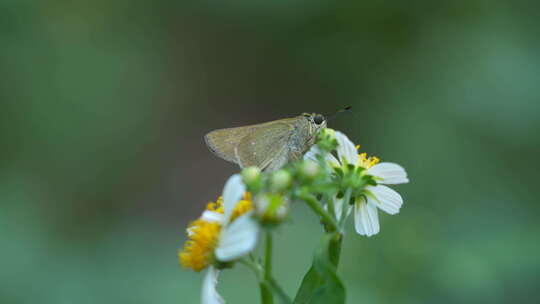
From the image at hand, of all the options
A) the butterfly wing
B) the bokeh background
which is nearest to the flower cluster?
the butterfly wing

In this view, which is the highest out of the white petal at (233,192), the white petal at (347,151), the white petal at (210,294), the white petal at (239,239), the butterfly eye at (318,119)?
the butterfly eye at (318,119)

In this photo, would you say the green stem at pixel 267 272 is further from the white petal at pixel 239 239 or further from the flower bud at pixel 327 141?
the flower bud at pixel 327 141

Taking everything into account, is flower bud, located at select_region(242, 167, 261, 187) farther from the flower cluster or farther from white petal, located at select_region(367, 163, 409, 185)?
white petal, located at select_region(367, 163, 409, 185)

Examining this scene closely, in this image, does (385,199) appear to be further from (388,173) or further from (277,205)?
(277,205)

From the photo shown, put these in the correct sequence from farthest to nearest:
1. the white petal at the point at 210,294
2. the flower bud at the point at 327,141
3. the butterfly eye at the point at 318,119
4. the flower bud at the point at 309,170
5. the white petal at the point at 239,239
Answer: the butterfly eye at the point at 318,119 → the flower bud at the point at 327,141 → the white petal at the point at 210,294 → the flower bud at the point at 309,170 → the white petal at the point at 239,239

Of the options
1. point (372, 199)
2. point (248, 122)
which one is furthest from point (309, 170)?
point (248, 122)

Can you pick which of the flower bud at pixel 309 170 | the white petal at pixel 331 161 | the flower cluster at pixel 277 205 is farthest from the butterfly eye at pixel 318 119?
the flower bud at pixel 309 170

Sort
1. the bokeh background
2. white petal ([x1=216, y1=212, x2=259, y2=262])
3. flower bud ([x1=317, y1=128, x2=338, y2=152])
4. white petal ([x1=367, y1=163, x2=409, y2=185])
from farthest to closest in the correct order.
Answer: the bokeh background, white petal ([x1=367, y1=163, x2=409, y2=185]), flower bud ([x1=317, y1=128, x2=338, y2=152]), white petal ([x1=216, y1=212, x2=259, y2=262])
